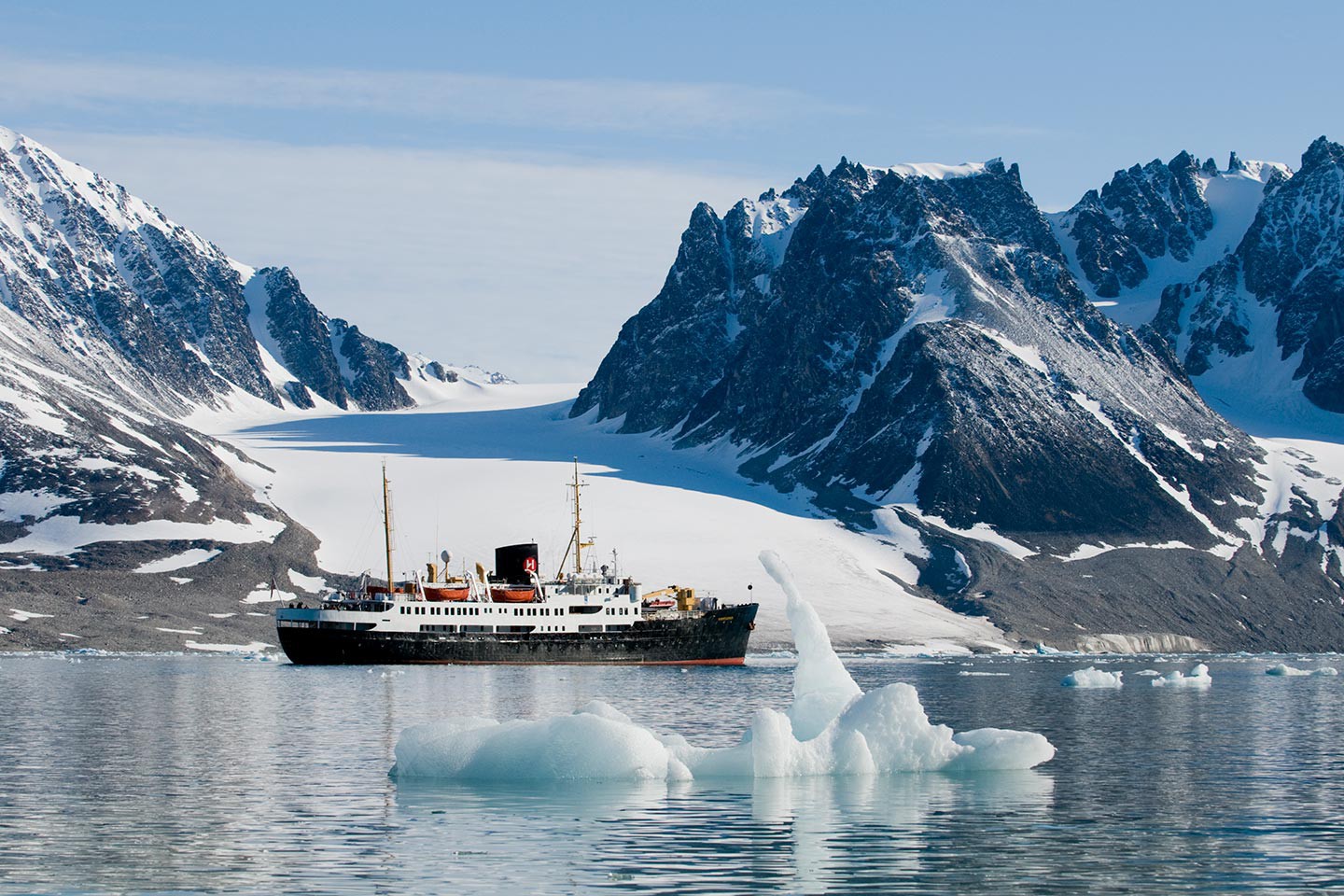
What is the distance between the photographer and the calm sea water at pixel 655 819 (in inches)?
1625

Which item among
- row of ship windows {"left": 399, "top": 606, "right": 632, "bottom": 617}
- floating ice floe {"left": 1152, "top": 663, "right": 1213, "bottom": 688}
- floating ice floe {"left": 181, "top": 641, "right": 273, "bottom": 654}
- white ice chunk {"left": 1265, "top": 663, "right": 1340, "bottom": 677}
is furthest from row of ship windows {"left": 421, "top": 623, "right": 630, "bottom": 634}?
white ice chunk {"left": 1265, "top": 663, "right": 1340, "bottom": 677}

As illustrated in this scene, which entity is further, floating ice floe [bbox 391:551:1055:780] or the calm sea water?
floating ice floe [bbox 391:551:1055:780]

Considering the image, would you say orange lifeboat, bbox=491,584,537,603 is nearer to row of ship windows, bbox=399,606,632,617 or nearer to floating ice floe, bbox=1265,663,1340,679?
row of ship windows, bbox=399,606,632,617

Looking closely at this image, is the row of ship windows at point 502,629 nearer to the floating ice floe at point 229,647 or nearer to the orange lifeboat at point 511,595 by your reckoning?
the orange lifeboat at point 511,595

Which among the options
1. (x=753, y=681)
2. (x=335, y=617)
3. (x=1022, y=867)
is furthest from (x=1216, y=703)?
(x=335, y=617)

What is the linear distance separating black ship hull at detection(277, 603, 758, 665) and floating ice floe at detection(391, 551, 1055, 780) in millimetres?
107218

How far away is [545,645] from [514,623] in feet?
12.6

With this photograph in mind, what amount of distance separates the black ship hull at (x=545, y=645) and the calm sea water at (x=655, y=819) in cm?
7192

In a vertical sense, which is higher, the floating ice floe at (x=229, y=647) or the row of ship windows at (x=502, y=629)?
the row of ship windows at (x=502, y=629)

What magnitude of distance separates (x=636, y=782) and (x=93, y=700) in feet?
186

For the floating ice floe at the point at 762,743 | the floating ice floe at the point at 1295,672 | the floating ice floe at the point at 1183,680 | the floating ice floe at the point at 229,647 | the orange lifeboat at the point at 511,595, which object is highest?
the orange lifeboat at the point at 511,595

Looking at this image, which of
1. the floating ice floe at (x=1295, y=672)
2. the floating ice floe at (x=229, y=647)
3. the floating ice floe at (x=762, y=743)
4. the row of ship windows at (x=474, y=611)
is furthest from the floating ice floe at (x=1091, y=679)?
the floating ice floe at (x=229, y=647)

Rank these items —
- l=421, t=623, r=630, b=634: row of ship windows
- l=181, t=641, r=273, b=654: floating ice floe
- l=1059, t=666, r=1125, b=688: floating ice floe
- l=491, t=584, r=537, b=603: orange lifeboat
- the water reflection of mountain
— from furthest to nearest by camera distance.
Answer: l=181, t=641, r=273, b=654: floating ice floe < l=491, t=584, r=537, b=603: orange lifeboat < l=421, t=623, r=630, b=634: row of ship windows < l=1059, t=666, r=1125, b=688: floating ice floe < the water reflection of mountain

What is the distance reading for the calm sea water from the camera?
41.3m
